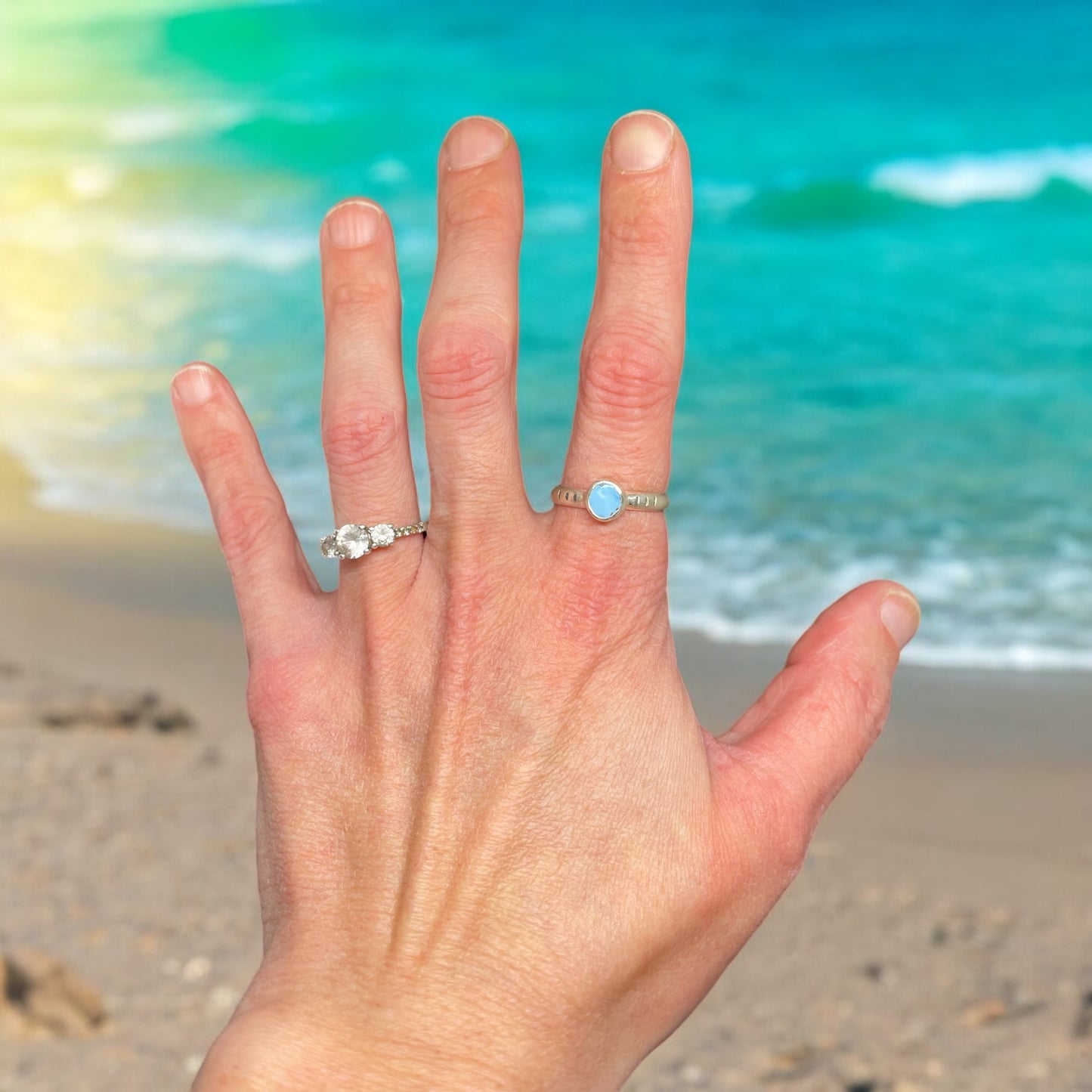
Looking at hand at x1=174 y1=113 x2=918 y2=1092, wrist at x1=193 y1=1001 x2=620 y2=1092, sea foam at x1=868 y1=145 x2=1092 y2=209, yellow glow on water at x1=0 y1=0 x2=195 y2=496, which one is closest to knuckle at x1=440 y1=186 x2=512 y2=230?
hand at x1=174 y1=113 x2=918 y2=1092

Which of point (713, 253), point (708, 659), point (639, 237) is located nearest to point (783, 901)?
point (708, 659)

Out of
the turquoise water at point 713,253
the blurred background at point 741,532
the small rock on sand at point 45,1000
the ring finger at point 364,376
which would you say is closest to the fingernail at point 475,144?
the ring finger at point 364,376

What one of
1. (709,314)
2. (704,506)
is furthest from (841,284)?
A: (704,506)

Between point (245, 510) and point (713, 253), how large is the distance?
13.0 m

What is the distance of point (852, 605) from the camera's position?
1866 mm

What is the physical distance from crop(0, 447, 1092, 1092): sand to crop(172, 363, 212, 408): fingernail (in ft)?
5.26

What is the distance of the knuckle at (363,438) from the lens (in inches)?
68.6

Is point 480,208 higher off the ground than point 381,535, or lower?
higher

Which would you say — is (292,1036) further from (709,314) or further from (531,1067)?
(709,314)

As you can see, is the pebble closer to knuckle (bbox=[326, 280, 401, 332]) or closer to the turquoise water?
knuckle (bbox=[326, 280, 401, 332])

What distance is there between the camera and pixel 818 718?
1726 mm

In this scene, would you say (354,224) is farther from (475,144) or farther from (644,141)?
(644,141)

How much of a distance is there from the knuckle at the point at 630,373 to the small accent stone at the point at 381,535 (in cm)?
32

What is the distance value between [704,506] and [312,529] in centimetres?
194
